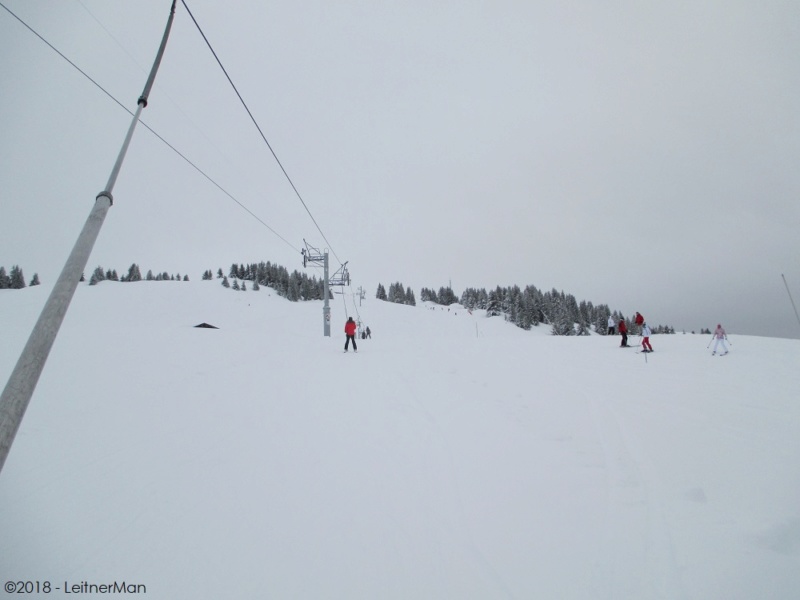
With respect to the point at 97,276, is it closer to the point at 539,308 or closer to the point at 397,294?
the point at 397,294

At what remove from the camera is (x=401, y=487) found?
12.1 feet

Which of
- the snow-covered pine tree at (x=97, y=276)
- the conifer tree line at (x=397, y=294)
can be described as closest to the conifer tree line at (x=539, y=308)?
Answer: the conifer tree line at (x=397, y=294)

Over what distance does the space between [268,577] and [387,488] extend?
152cm

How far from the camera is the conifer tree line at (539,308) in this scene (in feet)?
275

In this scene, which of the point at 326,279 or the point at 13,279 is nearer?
the point at 326,279

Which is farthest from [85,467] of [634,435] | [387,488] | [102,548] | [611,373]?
[611,373]

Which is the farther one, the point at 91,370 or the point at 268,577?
the point at 91,370

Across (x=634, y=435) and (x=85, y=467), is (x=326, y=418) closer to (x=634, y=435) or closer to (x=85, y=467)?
(x=85, y=467)

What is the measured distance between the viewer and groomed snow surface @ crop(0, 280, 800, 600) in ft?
8.23

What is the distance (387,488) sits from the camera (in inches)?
143

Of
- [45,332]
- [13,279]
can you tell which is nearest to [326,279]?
[45,332]

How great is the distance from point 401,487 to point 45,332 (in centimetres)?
395

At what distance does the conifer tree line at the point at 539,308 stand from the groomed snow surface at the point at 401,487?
3044 inches

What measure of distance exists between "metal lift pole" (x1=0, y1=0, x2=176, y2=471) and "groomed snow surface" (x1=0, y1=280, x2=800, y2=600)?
4.13 feet
